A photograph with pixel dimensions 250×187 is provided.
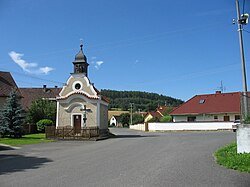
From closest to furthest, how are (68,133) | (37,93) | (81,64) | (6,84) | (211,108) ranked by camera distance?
(68,133)
(81,64)
(6,84)
(211,108)
(37,93)

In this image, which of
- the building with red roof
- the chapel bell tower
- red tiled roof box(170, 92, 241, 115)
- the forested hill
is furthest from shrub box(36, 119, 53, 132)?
the forested hill

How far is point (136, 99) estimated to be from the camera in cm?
15988

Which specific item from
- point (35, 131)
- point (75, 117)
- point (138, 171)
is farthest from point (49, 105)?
point (138, 171)

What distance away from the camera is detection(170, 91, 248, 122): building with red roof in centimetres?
4772

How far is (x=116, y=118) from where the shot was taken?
123 metres

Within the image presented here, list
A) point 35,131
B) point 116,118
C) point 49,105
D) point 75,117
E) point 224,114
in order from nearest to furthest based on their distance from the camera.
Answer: point 75,117
point 35,131
point 49,105
point 224,114
point 116,118

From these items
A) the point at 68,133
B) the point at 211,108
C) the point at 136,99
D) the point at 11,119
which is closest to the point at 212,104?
the point at 211,108

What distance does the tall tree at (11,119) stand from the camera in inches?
→ 1192

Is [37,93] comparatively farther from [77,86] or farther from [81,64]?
[77,86]

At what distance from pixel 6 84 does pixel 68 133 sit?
18925mm

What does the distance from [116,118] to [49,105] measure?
79.4 m

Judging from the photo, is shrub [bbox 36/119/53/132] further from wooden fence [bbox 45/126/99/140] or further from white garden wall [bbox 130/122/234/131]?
white garden wall [bbox 130/122/234/131]

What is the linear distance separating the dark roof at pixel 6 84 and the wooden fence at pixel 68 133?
46.3 feet

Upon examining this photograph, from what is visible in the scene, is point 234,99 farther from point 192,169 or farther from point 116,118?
point 116,118
